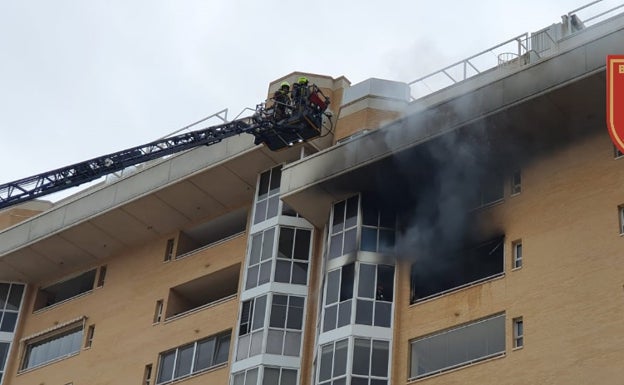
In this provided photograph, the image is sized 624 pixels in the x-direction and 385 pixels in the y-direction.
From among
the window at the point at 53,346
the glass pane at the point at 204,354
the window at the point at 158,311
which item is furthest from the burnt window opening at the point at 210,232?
the window at the point at 53,346

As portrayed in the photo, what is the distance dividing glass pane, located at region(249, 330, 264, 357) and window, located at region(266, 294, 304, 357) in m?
0.29

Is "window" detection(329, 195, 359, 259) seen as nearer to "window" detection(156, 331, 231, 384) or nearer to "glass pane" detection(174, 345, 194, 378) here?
"window" detection(156, 331, 231, 384)

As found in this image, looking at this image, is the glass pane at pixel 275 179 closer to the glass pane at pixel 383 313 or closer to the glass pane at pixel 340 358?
the glass pane at pixel 383 313

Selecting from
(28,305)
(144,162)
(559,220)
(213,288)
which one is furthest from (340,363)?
(28,305)

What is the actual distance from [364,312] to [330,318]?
119 cm

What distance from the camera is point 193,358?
146ft

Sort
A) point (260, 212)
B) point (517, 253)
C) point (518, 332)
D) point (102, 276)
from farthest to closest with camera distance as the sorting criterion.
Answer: point (102, 276) < point (260, 212) < point (517, 253) < point (518, 332)

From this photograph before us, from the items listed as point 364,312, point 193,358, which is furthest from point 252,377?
point 364,312

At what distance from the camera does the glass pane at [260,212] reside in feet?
147

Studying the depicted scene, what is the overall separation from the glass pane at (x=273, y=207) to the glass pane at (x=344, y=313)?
607 centimetres

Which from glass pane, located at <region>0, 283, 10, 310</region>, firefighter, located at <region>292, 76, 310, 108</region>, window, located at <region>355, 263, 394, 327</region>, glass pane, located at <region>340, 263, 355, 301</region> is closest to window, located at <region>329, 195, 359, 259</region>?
glass pane, located at <region>340, 263, 355, 301</region>

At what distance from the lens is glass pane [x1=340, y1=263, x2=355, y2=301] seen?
39750 millimetres

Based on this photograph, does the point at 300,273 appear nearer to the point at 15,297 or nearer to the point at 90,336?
the point at 90,336

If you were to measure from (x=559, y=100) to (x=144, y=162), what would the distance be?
19546 mm
